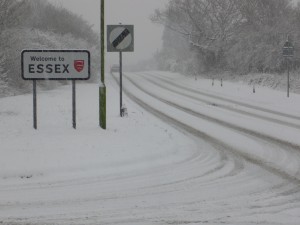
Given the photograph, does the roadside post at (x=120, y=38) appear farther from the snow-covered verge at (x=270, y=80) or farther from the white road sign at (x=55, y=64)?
the snow-covered verge at (x=270, y=80)

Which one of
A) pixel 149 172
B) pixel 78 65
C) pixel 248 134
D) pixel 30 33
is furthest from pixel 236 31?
pixel 149 172

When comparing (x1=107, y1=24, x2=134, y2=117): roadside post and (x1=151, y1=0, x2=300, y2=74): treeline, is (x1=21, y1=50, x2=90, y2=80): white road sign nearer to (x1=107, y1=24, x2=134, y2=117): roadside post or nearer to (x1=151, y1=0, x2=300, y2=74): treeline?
(x1=107, y1=24, x2=134, y2=117): roadside post

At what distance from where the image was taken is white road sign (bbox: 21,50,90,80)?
13367 millimetres

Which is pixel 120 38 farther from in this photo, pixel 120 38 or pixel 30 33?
pixel 30 33

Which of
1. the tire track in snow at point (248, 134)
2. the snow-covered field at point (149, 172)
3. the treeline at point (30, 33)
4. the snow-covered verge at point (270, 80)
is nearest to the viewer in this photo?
the snow-covered field at point (149, 172)

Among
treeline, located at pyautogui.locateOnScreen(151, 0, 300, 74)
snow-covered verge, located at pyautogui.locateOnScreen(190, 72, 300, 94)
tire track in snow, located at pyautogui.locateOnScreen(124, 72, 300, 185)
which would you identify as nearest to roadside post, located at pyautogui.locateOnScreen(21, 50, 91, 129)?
tire track in snow, located at pyautogui.locateOnScreen(124, 72, 300, 185)

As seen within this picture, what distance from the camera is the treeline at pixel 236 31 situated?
134 ft

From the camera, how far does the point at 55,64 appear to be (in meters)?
13.5

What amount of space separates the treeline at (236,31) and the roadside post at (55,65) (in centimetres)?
2924

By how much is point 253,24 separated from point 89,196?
41.0m

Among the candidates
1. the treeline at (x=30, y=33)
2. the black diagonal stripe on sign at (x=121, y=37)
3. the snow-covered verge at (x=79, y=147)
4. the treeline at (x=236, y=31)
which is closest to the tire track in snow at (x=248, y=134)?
the snow-covered verge at (x=79, y=147)

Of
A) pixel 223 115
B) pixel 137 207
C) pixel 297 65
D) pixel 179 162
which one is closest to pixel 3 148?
pixel 179 162

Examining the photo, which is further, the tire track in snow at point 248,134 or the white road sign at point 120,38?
the white road sign at point 120,38

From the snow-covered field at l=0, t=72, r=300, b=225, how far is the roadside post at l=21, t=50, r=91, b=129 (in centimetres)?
150
